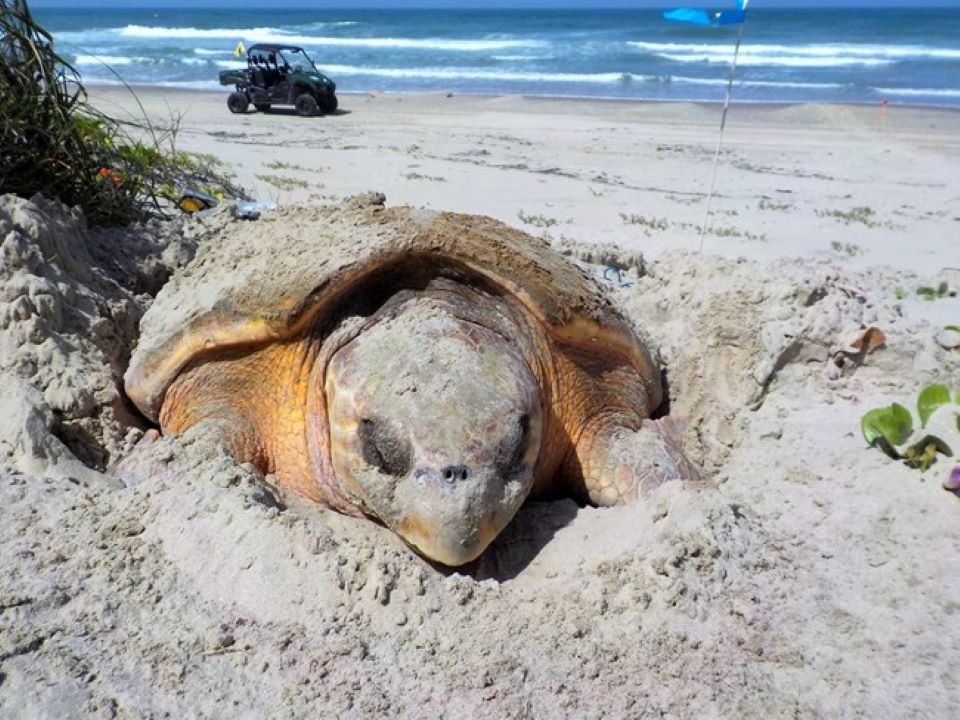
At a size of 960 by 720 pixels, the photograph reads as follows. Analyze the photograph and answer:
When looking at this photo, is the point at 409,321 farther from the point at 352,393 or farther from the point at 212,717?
the point at 212,717

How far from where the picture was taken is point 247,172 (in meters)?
8.38

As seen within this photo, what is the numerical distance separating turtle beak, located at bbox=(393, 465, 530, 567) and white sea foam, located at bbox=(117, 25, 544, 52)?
125 ft

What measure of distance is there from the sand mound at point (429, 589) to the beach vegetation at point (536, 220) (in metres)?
4.08

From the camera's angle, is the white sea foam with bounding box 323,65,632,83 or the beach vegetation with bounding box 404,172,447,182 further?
the white sea foam with bounding box 323,65,632,83

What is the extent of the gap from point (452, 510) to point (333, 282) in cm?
89

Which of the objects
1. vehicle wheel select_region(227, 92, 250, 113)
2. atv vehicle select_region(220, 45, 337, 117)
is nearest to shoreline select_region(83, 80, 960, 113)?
vehicle wheel select_region(227, 92, 250, 113)

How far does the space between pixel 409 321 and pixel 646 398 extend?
1.17 meters

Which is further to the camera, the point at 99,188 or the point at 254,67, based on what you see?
Result: the point at 254,67

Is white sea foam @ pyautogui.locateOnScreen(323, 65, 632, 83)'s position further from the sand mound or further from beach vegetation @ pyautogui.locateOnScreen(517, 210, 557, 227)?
the sand mound

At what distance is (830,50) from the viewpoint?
3312 cm

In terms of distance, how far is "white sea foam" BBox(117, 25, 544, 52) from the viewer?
39.1 meters

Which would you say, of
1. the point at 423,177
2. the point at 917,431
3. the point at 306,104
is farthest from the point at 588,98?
the point at 917,431

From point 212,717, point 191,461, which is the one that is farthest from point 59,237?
point 212,717

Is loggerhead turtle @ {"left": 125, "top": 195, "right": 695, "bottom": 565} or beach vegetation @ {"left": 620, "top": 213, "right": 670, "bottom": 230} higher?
loggerhead turtle @ {"left": 125, "top": 195, "right": 695, "bottom": 565}
